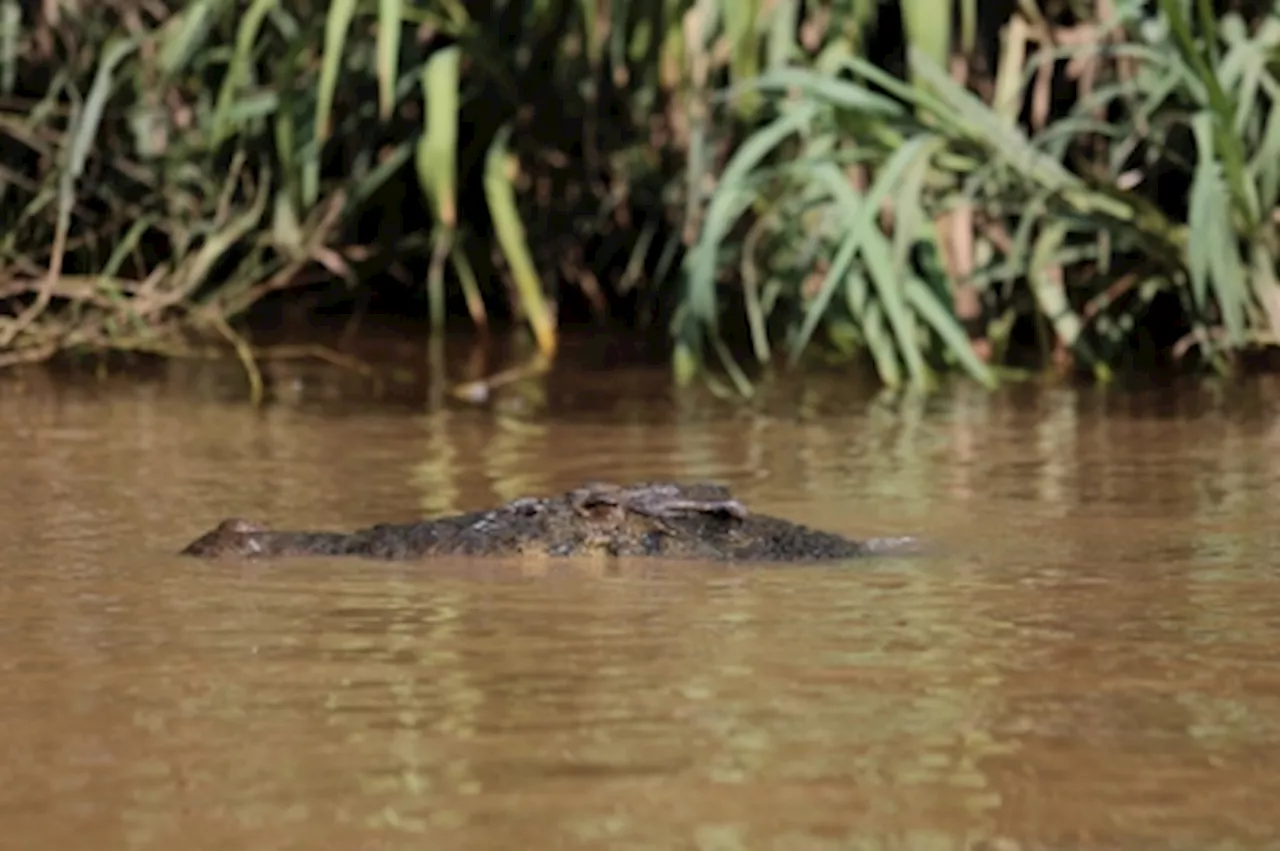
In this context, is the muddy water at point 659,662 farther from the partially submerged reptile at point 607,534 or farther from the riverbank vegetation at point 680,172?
the riverbank vegetation at point 680,172

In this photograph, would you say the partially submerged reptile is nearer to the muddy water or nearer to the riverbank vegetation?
the muddy water

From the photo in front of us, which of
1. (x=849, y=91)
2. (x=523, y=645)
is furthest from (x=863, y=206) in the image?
(x=523, y=645)

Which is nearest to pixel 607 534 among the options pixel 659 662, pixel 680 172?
pixel 659 662

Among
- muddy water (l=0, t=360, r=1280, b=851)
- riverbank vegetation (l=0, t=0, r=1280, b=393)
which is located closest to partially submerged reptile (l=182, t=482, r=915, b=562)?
muddy water (l=0, t=360, r=1280, b=851)

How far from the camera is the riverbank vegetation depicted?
639cm

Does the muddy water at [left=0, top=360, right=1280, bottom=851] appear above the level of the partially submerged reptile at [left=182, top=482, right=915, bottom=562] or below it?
below

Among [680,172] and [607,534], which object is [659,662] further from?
[680,172]

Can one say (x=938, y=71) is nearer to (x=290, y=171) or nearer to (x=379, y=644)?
(x=290, y=171)

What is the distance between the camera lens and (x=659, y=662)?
3.47 meters

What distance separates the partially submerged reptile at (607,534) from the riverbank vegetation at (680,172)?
6.72 feet

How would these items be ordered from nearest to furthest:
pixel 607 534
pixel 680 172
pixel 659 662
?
pixel 659 662 < pixel 607 534 < pixel 680 172

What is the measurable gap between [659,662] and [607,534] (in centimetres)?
77

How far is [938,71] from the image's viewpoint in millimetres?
6465

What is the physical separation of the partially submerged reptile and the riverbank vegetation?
6.72ft
